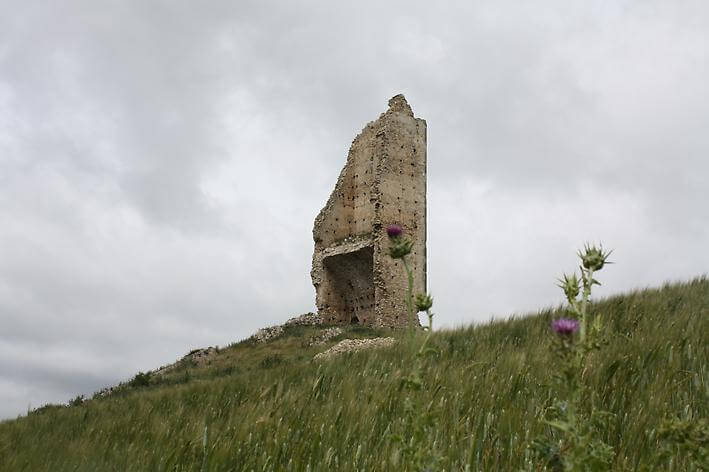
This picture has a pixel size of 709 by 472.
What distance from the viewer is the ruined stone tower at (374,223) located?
23.7 m

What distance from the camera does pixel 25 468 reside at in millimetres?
2666

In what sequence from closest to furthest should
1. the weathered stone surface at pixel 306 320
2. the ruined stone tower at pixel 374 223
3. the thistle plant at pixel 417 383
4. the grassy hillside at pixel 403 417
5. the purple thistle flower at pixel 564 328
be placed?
1. the purple thistle flower at pixel 564 328
2. the thistle plant at pixel 417 383
3. the grassy hillside at pixel 403 417
4. the ruined stone tower at pixel 374 223
5. the weathered stone surface at pixel 306 320

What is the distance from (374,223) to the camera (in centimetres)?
2373

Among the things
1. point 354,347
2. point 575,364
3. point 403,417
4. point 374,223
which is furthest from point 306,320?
point 575,364

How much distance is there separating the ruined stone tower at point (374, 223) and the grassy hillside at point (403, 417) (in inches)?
700

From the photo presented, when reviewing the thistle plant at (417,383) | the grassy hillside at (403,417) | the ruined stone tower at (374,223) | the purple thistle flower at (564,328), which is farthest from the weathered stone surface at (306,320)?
the purple thistle flower at (564,328)

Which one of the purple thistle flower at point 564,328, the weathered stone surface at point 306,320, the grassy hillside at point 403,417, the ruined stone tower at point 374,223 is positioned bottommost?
the grassy hillside at point 403,417

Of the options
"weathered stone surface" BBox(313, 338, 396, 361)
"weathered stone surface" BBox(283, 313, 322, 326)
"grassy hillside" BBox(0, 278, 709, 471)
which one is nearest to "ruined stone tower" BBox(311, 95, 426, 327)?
"weathered stone surface" BBox(283, 313, 322, 326)

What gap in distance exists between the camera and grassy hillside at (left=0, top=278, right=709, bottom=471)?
2658 millimetres

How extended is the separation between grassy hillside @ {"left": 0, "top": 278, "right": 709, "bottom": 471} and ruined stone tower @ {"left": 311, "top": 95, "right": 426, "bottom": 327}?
1778cm

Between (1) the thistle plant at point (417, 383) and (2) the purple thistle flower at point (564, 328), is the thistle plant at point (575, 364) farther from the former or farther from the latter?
(1) the thistle plant at point (417, 383)

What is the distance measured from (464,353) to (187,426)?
2.61 meters

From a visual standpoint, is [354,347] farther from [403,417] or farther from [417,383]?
[417,383]

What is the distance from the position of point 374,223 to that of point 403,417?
20477 mm
